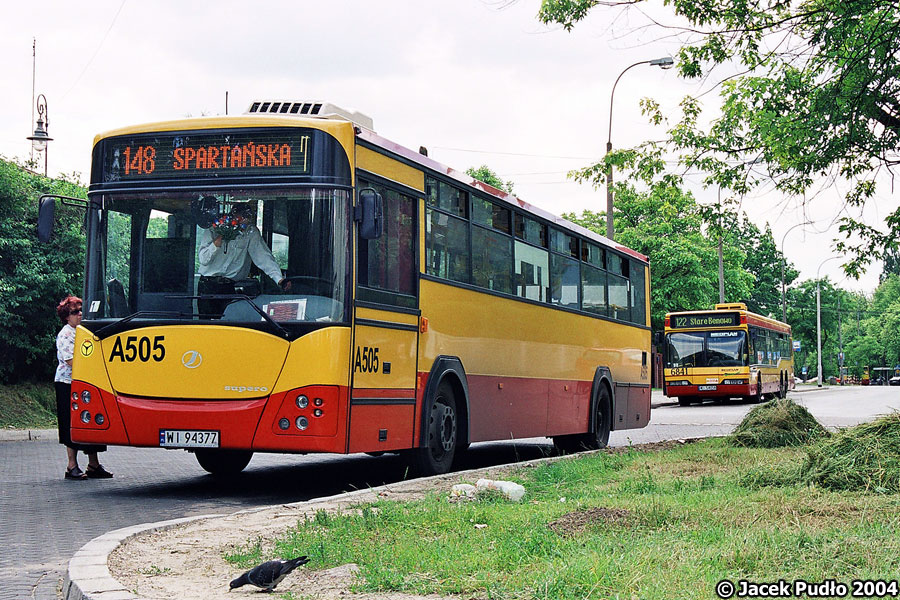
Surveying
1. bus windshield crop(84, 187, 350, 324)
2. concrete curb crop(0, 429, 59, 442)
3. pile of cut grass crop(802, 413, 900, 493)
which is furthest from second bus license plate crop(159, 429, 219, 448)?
concrete curb crop(0, 429, 59, 442)

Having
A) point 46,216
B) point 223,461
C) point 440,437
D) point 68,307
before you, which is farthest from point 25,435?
point 440,437

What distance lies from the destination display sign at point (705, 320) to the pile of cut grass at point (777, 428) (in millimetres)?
25161

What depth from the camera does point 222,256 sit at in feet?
32.7

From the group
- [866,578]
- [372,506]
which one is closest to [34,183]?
[372,506]

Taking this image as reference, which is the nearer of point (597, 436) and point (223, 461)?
point (223, 461)

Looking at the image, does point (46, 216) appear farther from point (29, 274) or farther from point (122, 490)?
point (29, 274)

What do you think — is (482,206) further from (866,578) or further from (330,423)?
(866,578)

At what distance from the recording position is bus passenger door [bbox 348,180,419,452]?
10.1m

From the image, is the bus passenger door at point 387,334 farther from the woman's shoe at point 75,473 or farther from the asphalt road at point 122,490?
the woman's shoe at point 75,473

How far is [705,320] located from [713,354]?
1318 mm

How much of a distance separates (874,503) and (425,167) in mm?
6102

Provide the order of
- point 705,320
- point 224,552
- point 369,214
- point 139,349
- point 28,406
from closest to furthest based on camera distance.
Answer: point 224,552 → point 369,214 → point 139,349 → point 28,406 → point 705,320

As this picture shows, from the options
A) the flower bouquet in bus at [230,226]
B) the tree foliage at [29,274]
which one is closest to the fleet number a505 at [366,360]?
the flower bouquet in bus at [230,226]

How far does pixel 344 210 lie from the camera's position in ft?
32.6
